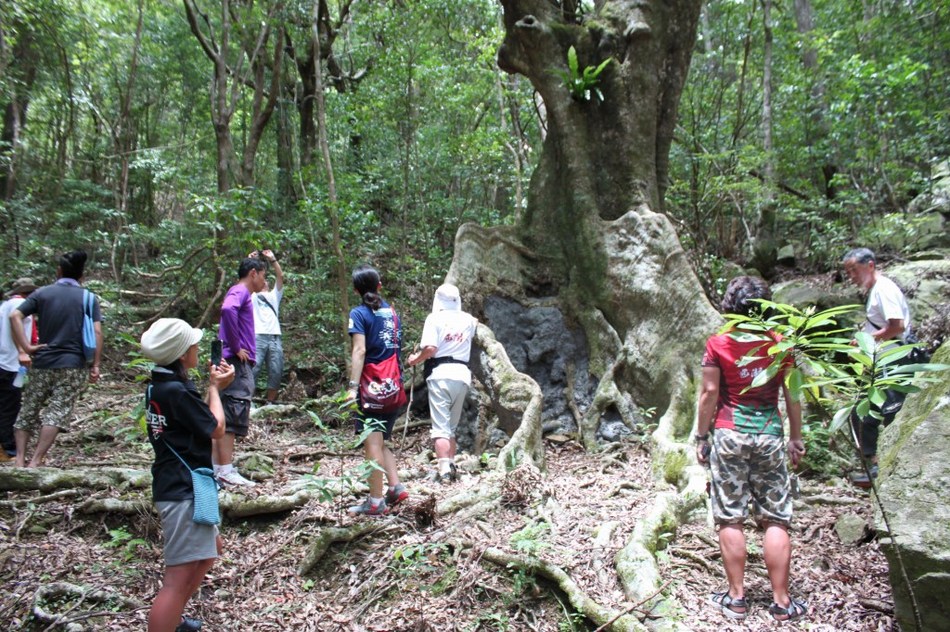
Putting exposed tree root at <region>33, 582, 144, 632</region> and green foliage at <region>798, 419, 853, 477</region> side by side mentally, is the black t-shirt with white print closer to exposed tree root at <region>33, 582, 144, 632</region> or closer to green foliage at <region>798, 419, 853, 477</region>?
exposed tree root at <region>33, 582, 144, 632</region>

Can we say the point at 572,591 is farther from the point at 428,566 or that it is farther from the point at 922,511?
the point at 922,511

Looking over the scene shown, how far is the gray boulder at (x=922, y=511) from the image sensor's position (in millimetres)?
2797

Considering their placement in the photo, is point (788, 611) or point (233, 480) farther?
point (233, 480)

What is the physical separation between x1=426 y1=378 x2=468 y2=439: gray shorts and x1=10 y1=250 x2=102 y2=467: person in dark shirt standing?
3.16 m

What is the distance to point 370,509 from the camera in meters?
4.32

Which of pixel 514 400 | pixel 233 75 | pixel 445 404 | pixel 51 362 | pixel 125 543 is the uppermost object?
pixel 233 75

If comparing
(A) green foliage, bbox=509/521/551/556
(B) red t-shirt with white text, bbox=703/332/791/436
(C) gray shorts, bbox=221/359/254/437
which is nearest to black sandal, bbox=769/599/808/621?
(B) red t-shirt with white text, bbox=703/332/791/436

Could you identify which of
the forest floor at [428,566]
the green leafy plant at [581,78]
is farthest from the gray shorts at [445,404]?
the green leafy plant at [581,78]

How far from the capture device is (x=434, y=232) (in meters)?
13.9

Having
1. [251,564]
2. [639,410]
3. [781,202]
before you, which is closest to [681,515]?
[639,410]

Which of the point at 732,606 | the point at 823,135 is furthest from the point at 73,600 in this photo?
the point at 823,135

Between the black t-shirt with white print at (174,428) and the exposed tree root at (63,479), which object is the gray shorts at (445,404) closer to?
the exposed tree root at (63,479)

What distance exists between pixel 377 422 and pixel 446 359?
1544mm

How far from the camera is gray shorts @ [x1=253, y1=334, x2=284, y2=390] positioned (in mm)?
8102
